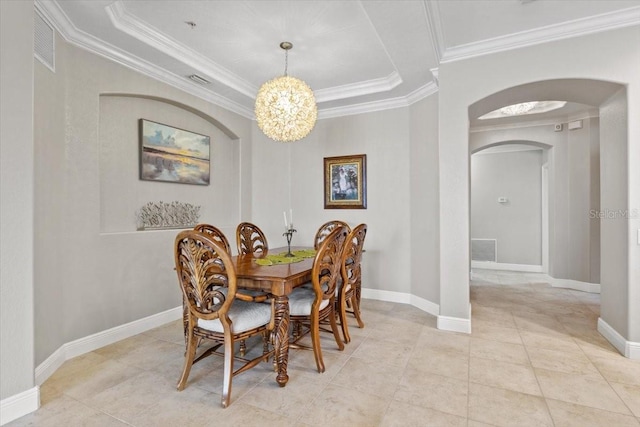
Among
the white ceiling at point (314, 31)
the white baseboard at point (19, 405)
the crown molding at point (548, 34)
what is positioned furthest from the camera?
the crown molding at point (548, 34)

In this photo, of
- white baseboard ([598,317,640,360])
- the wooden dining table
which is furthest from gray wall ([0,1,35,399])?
white baseboard ([598,317,640,360])

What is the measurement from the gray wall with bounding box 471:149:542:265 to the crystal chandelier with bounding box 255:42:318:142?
218 inches

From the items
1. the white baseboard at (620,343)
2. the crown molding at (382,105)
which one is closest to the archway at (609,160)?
the white baseboard at (620,343)

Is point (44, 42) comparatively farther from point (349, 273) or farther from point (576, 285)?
point (576, 285)

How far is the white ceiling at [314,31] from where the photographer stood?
249cm

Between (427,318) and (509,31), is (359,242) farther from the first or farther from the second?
(509,31)

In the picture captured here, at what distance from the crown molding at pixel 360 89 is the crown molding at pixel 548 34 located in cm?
77

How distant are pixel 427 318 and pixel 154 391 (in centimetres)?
283

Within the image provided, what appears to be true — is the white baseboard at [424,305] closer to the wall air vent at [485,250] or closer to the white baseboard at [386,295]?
the white baseboard at [386,295]

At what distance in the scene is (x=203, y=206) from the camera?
13.5 ft

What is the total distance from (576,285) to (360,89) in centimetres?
464

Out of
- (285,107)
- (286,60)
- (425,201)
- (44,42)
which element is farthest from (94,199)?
(425,201)

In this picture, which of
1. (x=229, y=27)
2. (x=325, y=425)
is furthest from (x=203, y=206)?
(x=325, y=425)

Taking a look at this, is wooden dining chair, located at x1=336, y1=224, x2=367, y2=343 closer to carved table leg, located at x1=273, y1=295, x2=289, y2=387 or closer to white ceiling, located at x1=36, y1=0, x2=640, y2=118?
carved table leg, located at x1=273, y1=295, x2=289, y2=387
